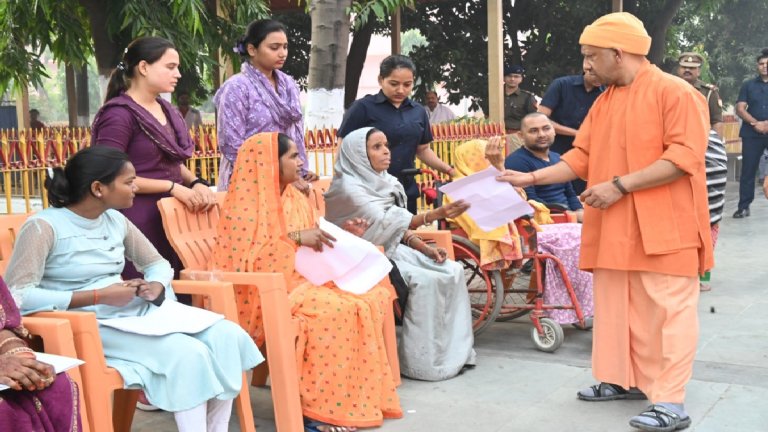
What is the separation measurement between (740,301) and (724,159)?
1191 mm

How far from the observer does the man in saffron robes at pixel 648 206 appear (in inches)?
165

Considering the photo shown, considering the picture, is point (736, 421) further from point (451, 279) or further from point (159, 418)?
point (159, 418)

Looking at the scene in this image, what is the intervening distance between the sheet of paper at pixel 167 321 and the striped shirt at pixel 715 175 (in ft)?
12.4

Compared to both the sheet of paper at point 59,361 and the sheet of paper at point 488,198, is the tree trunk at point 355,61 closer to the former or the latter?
the sheet of paper at point 488,198

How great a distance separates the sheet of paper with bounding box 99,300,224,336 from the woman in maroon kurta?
78 cm

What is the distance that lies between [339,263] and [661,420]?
162cm

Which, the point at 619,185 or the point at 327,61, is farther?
the point at 327,61

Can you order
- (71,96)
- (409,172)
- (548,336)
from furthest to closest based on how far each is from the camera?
(71,96) < (409,172) < (548,336)

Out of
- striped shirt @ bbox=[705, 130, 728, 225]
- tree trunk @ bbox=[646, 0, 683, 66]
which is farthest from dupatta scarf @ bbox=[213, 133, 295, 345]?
tree trunk @ bbox=[646, 0, 683, 66]

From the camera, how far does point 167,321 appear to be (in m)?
3.70

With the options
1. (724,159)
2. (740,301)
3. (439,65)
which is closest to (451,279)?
(724,159)

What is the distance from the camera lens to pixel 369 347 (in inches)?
175

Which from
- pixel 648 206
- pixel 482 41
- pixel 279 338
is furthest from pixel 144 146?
pixel 482 41

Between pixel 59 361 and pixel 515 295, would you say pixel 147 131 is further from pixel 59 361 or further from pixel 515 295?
pixel 515 295
